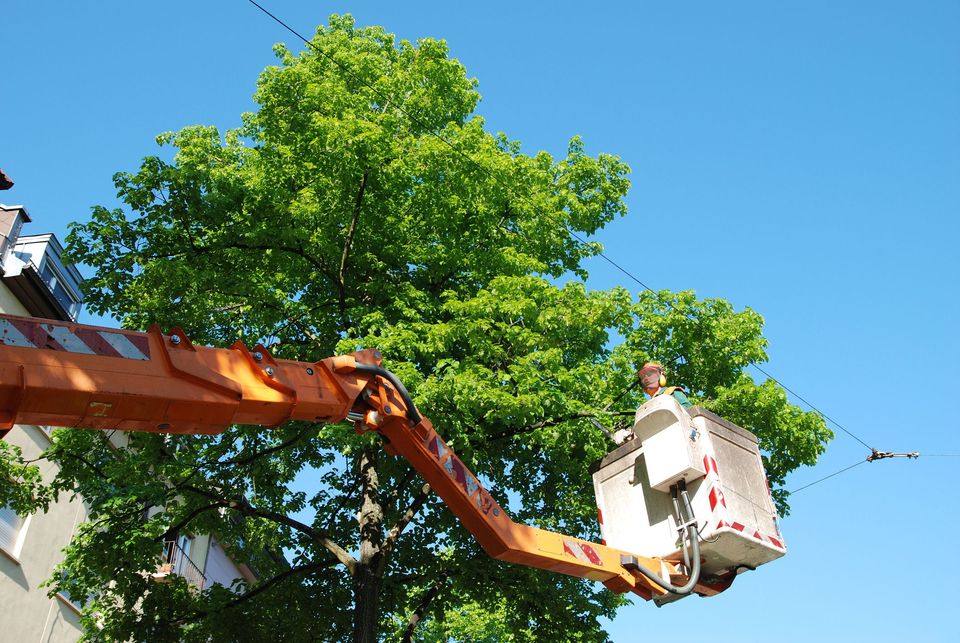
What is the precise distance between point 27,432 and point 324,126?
30.1 ft

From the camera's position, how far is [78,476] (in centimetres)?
1220

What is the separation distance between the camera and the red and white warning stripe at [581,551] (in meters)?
7.56

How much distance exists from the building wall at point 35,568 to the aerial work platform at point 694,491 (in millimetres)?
11636

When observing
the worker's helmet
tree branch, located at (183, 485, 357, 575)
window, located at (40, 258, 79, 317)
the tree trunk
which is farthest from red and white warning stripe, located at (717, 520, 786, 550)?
window, located at (40, 258, 79, 317)

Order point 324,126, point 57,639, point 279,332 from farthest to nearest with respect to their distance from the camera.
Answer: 1. point 57,639
2. point 279,332
3. point 324,126

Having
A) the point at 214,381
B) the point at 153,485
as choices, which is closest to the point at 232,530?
the point at 153,485

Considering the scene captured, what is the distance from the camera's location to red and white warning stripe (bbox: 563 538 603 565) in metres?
7.56

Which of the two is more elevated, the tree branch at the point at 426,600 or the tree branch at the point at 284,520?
the tree branch at the point at 284,520

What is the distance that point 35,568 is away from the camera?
1675cm

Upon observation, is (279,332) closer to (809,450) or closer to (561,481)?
(561,481)

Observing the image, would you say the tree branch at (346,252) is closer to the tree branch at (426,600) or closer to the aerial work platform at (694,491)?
the tree branch at (426,600)

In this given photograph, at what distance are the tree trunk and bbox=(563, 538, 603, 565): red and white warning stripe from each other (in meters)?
5.13

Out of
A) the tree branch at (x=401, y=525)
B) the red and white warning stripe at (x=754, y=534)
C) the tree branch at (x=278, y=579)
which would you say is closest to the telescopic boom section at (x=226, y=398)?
the red and white warning stripe at (x=754, y=534)

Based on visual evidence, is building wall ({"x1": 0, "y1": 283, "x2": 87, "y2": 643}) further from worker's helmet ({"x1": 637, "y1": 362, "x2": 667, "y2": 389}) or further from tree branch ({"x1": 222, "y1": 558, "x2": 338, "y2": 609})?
worker's helmet ({"x1": 637, "y1": 362, "x2": 667, "y2": 389})
